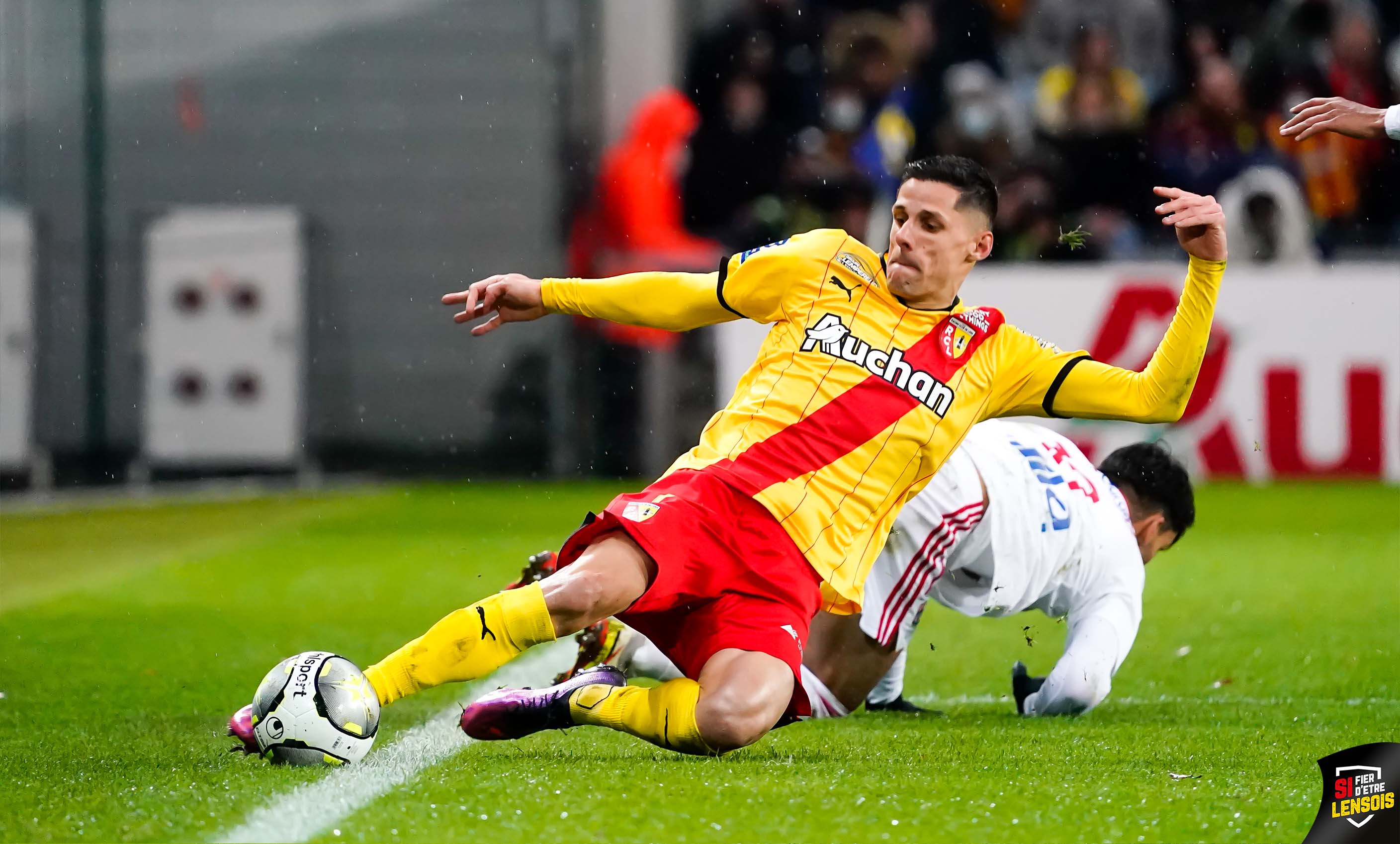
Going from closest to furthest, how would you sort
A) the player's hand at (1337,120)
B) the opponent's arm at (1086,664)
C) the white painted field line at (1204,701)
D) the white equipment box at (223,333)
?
the player's hand at (1337,120), the opponent's arm at (1086,664), the white painted field line at (1204,701), the white equipment box at (223,333)

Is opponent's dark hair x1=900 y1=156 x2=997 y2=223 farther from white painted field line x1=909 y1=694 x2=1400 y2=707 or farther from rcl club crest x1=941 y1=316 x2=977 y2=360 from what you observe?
white painted field line x1=909 y1=694 x2=1400 y2=707

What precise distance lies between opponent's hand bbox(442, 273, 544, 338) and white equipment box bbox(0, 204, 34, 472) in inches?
385

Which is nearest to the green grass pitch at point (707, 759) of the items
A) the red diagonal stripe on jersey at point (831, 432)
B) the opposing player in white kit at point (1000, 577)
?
the opposing player in white kit at point (1000, 577)

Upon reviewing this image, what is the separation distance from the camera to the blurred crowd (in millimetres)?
12211

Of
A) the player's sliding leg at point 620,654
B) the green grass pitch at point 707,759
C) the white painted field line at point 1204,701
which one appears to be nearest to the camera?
the green grass pitch at point 707,759

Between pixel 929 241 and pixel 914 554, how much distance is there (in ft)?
3.15

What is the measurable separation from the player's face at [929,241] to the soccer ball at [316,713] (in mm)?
1565

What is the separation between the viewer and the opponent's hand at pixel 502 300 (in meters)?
4.19

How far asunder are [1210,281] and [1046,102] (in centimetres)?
916

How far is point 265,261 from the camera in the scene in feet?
44.2

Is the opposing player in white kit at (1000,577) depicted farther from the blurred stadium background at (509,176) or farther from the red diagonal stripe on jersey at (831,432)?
the blurred stadium background at (509,176)

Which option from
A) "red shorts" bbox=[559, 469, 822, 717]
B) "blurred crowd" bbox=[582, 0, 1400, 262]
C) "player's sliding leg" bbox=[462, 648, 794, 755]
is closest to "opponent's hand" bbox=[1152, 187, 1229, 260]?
"red shorts" bbox=[559, 469, 822, 717]

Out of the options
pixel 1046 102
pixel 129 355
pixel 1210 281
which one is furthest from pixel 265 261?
pixel 1210 281

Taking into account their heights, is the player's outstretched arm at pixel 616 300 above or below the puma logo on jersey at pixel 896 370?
above
